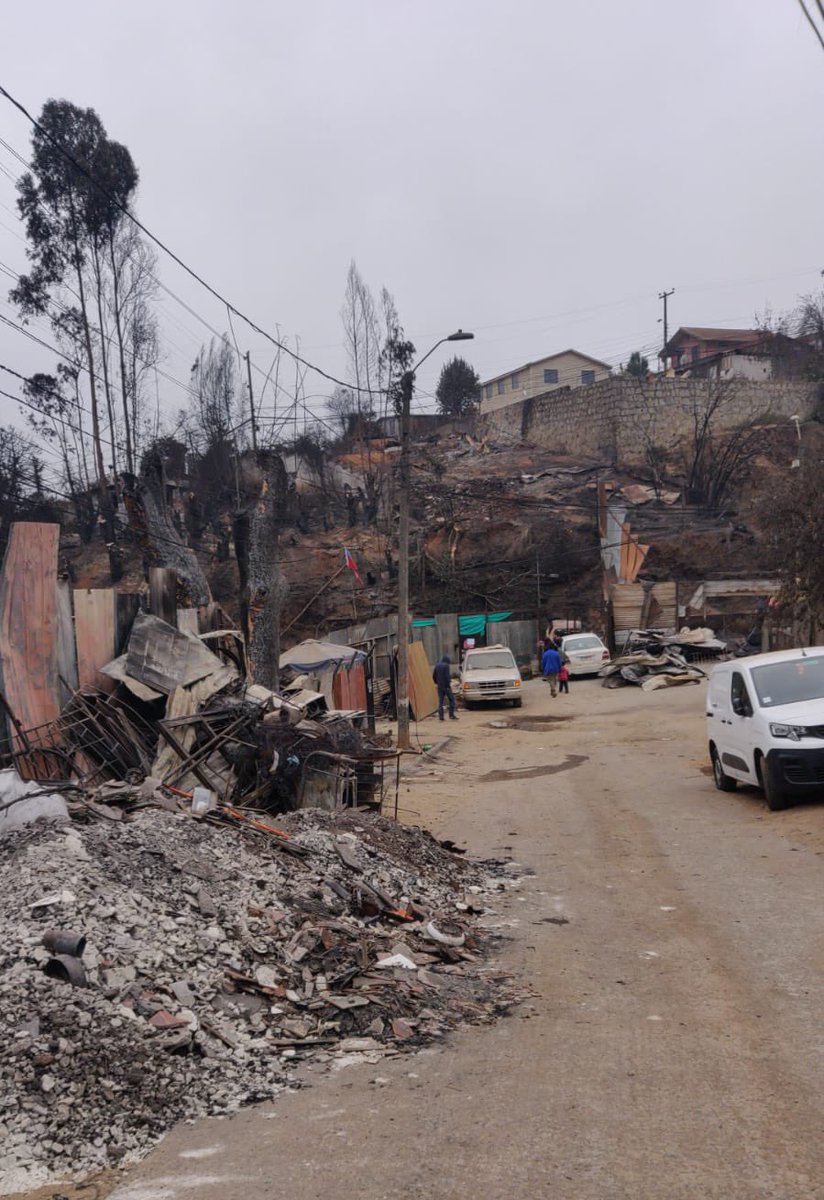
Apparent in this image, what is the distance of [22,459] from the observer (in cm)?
3409

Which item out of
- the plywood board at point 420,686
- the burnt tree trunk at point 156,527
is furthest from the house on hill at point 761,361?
the burnt tree trunk at point 156,527

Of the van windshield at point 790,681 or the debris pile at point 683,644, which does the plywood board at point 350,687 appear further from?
the debris pile at point 683,644

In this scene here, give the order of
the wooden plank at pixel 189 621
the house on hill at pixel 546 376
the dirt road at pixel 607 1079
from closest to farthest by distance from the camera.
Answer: the dirt road at pixel 607 1079, the wooden plank at pixel 189 621, the house on hill at pixel 546 376

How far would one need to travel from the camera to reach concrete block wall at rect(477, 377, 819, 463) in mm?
55438

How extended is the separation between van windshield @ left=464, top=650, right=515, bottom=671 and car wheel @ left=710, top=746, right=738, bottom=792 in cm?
1673

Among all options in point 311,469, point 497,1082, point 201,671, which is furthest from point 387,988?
point 311,469

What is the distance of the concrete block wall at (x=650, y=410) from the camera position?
55438 mm

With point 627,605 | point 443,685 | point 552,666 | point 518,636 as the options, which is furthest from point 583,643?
point 443,685

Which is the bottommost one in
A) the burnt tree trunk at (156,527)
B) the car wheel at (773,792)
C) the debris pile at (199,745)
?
the car wheel at (773,792)

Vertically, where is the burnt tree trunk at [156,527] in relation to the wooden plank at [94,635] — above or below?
above

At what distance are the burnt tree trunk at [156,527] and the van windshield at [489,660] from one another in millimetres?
12985

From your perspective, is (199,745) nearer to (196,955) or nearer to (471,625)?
(196,955)

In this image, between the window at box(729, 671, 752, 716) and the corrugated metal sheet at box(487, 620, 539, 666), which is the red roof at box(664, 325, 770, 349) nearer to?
the corrugated metal sheet at box(487, 620, 539, 666)

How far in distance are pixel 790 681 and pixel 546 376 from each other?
6376 cm
